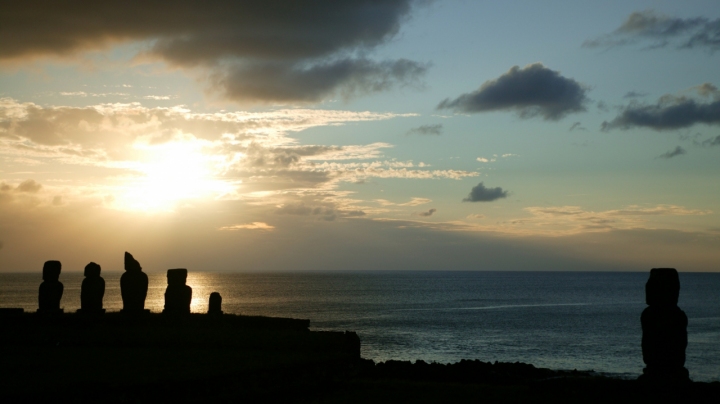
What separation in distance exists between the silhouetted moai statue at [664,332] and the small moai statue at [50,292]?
25983mm

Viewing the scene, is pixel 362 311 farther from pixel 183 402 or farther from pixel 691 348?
pixel 183 402

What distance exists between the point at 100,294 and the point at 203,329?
277 inches

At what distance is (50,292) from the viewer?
105ft

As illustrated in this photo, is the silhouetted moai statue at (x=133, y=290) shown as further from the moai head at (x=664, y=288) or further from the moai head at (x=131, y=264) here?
the moai head at (x=664, y=288)

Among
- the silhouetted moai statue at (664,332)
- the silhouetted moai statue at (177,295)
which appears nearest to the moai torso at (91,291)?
the silhouetted moai statue at (177,295)

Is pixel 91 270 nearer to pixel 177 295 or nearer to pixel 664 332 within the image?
pixel 177 295

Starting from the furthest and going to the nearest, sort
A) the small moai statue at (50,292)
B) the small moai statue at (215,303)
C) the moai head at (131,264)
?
the small moai statue at (215,303), the moai head at (131,264), the small moai statue at (50,292)

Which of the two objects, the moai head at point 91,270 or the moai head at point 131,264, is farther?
the moai head at point 131,264

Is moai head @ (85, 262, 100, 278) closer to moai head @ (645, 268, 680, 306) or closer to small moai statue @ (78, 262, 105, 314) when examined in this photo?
small moai statue @ (78, 262, 105, 314)

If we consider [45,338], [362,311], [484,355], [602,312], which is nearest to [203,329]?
[45,338]

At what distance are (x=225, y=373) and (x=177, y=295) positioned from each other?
15655 mm

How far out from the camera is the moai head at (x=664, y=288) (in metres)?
20.0

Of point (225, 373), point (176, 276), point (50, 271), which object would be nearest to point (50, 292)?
point (50, 271)

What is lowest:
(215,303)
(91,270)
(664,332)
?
(215,303)
